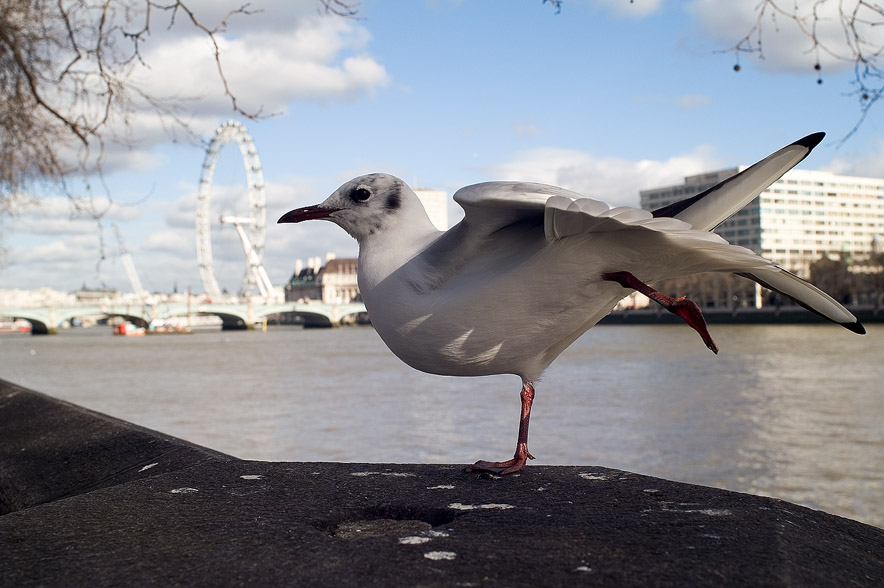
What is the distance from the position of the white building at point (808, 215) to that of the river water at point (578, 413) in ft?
207

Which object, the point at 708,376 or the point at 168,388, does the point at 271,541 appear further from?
the point at 708,376

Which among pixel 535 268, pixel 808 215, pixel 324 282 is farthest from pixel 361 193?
pixel 808 215

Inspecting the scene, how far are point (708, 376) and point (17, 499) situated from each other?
68.0 ft

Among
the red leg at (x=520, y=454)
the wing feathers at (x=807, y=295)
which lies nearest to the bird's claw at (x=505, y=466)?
the red leg at (x=520, y=454)

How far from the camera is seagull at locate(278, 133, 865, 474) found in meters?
1.87

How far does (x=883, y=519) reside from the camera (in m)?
8.04

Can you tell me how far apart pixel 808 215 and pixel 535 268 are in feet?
322

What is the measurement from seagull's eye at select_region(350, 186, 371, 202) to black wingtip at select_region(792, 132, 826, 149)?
1.15 meters

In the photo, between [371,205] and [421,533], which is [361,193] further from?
[421,533]

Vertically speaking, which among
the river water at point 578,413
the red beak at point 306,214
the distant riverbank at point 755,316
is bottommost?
the river water at point 578,413

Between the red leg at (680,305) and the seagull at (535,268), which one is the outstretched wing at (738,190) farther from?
the red leg at (680,305)

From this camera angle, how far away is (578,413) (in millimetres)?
14883

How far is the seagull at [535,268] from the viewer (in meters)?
1.87

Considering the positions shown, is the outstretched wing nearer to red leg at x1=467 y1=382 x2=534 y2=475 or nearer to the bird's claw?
red leg at x1=467 y1=382 x2=534 y2=475
